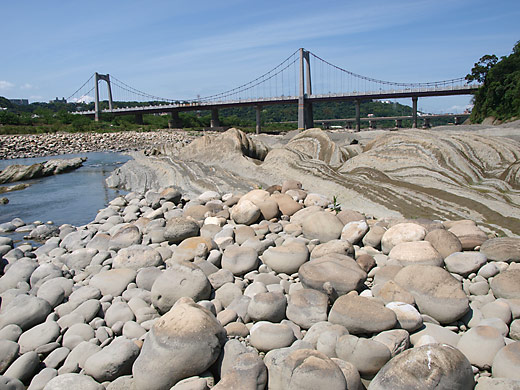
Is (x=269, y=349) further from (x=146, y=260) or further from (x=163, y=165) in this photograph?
(x=163, y=165)

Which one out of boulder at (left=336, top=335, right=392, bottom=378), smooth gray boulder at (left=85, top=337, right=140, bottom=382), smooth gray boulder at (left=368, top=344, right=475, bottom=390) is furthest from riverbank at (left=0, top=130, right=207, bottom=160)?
smooth gray boulder at (left=368, top=344, right=475, bottom=390)

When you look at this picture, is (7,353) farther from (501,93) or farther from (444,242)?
(501,93)

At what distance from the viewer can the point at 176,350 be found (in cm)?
296

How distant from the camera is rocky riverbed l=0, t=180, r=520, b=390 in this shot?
2916 mm

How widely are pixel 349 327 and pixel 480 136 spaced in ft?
26.1

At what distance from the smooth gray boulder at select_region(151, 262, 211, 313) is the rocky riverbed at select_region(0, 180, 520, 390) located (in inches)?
0.4

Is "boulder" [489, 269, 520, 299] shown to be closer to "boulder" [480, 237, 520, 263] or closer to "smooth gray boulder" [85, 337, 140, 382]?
"boulder" [480, 237, 520, 263]

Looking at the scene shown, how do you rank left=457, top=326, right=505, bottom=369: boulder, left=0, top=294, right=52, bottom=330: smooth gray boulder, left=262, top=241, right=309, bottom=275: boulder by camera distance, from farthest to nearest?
1. left=262, top=241, right=309, bottom=275: boulder
2. left=0, top=294, right=52, bottom=330: smooth gray boulder
3. left=457, top=326, right=505, bottom=369: boulder

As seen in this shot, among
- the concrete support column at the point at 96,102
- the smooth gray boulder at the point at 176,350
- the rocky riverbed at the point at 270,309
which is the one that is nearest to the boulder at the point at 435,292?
the rocky riverbed at the point at 270,309

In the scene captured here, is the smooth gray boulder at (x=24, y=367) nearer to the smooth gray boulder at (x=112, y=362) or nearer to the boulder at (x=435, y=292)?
the smooth gray boulder at (x=112, y=362)

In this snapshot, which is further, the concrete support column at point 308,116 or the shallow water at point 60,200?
the concrete support column at point 308,116

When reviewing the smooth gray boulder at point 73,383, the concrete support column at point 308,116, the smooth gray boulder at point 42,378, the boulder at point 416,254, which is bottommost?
the smooth gray boulder at point 42,378

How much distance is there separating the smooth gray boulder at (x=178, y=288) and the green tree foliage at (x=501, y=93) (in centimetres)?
2675

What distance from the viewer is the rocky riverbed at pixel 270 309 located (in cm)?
292
